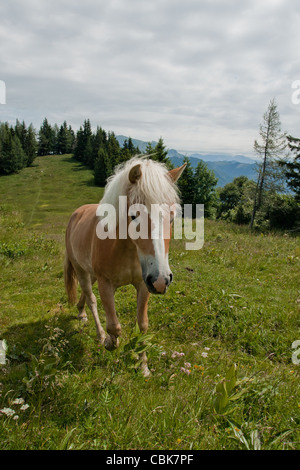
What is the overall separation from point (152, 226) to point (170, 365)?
75.1 inches

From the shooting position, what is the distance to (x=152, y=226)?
2.79 metres

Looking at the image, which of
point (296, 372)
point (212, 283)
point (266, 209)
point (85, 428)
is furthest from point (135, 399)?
point (266, 209)

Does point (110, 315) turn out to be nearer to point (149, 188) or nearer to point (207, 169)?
point (149, 188)

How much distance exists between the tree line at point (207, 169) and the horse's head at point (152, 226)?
2.43ft

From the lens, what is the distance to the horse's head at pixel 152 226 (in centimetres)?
266

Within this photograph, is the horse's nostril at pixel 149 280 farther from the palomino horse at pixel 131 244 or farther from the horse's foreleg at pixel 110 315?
the horse's foreleg at pixel 110 315

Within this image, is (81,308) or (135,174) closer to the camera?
(135,174)

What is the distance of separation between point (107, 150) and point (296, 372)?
9058 cm

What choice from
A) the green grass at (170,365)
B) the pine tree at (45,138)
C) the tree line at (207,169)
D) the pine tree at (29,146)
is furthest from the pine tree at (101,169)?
the green grass at (170,365)

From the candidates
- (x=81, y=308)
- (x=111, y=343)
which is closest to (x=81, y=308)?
(x=81, y=308)

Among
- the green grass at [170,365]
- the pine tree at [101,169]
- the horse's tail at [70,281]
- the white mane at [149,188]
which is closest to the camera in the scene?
the green grass at [170,365]
